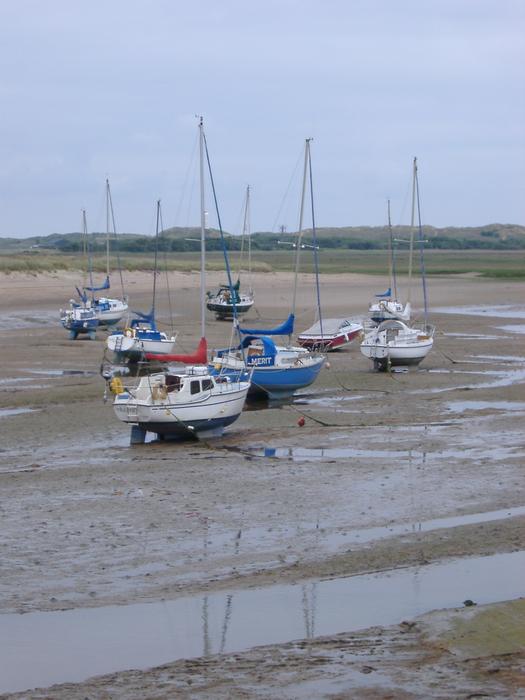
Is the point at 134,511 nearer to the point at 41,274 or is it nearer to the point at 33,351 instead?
the point at 33,351

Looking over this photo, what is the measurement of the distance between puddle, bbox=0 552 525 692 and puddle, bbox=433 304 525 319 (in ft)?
164

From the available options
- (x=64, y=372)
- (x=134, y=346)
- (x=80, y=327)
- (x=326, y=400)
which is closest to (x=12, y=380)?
(x=64, y=372)

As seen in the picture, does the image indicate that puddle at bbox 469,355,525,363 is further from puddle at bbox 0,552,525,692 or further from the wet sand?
puddle at bbox 0,552,525,692

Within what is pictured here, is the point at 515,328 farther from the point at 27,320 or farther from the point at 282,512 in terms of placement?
the point at 282,512

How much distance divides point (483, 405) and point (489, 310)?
127ft

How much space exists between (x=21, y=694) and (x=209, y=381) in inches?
600

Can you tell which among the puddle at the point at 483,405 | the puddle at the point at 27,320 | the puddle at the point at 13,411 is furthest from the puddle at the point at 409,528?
the puddle at the point at 27,320

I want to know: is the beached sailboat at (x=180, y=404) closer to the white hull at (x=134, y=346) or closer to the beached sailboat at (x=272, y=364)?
the beached sailboat at (x=272, y=364)

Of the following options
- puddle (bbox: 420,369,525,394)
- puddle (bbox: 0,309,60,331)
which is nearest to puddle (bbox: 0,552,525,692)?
puddle (bbox: 420,369,525,394)

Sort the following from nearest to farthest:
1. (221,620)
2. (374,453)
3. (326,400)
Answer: (221,620) < (374,453) < (326,400)

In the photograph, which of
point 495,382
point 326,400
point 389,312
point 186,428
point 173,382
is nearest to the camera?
point 186,428

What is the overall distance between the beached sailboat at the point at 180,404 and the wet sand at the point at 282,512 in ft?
1.63

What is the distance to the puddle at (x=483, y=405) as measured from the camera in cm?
2914

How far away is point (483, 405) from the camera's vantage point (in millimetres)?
29906
